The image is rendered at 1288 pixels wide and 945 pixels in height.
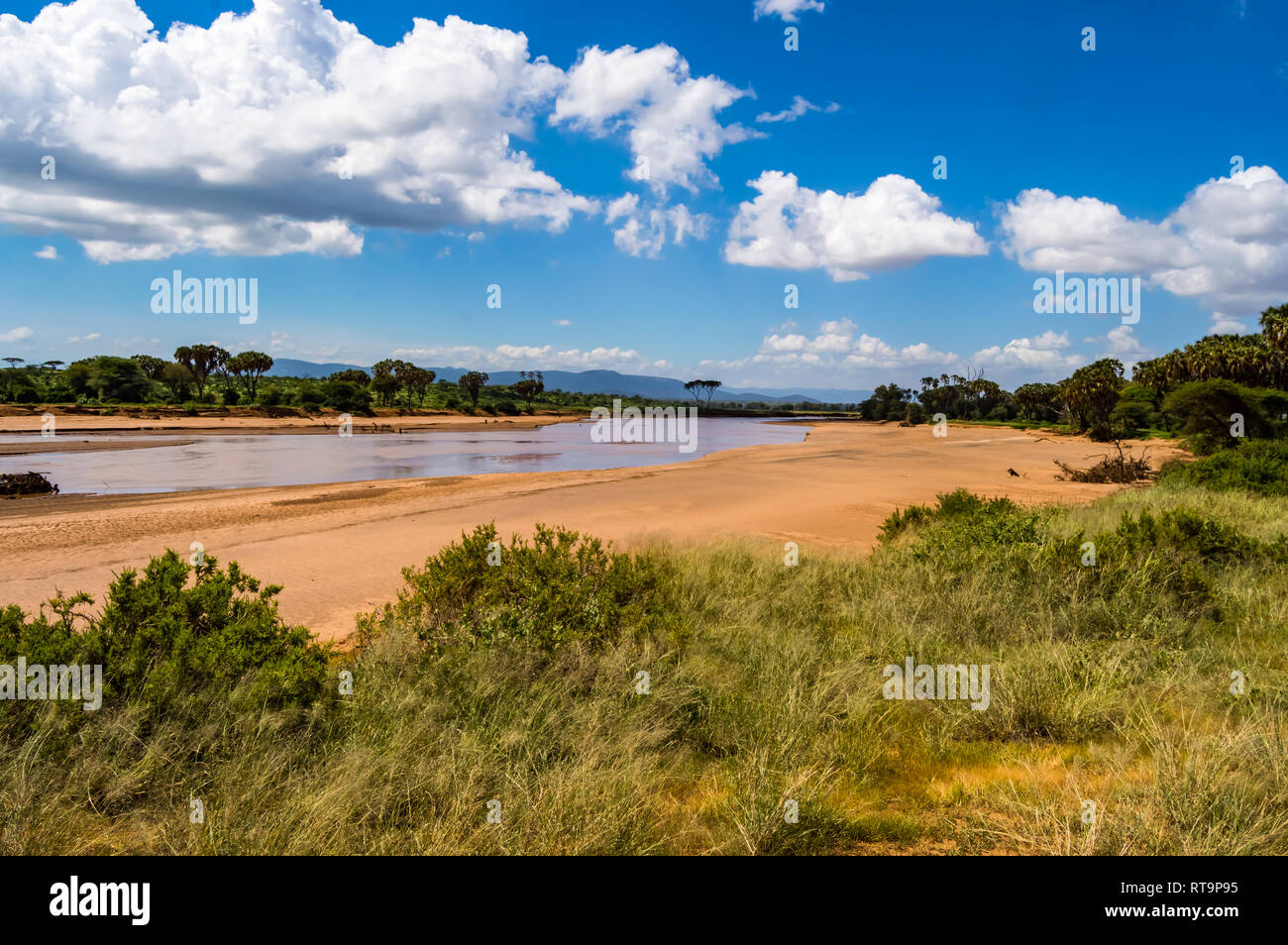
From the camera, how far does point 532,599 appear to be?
20.9 ft

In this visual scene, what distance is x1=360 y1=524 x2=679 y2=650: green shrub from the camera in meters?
6.07

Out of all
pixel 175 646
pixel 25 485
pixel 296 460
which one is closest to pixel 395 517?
pixel 175 646

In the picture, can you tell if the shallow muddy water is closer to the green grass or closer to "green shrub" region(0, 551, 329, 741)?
"green shrub" region(0, 551, 329, 741)

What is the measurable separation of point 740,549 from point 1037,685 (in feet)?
18.6

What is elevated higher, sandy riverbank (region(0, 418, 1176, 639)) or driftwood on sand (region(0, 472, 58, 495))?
driftwood on sand (region(0, 472, 58, 495))

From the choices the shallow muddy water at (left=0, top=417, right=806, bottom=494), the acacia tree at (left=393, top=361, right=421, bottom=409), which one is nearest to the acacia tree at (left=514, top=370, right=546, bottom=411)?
the acacia tree at (left=393, top=361, right=421, bottom=409)

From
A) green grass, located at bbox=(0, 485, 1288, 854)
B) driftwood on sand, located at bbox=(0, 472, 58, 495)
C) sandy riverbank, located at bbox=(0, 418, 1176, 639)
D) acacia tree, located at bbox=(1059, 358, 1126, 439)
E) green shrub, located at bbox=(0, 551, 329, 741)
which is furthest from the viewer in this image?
acacia tree, located at bbox=(1059, 358, 1126, 439)

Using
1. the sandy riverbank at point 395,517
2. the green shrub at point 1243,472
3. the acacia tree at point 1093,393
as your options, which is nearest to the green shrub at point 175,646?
the sandy riverbank at point 395,517

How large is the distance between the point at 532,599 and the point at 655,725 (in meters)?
2.11

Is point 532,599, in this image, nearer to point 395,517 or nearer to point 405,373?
point 395,517

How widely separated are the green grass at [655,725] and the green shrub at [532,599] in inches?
1.3

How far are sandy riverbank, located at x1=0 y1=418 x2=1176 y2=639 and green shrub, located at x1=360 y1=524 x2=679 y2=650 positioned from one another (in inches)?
88.4
